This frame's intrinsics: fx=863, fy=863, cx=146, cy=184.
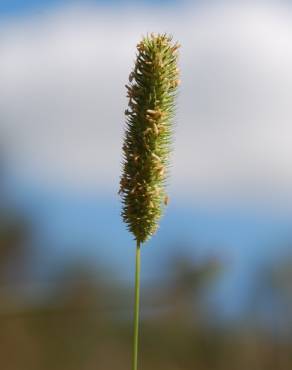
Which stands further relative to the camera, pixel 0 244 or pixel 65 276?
pixel 0 244

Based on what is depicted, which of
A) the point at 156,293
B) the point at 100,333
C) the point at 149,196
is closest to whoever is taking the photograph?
the point at 149,196

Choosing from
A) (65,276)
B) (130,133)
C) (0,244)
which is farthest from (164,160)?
(0,244)

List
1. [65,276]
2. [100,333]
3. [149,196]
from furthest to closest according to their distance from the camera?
[65,276]
[100,333]
[149,196]

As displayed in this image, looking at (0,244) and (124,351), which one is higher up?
(0,244)

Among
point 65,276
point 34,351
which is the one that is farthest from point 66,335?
point 65,276

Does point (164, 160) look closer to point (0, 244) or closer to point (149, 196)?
point (149, 196)
